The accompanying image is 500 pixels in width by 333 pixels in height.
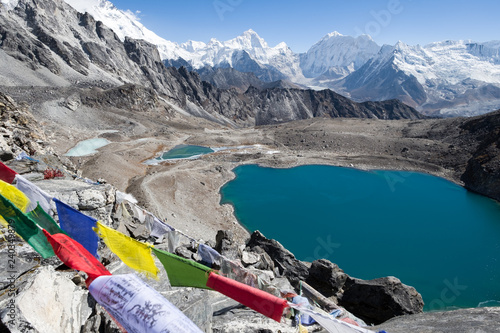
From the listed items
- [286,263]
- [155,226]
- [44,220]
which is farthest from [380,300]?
[44,220]

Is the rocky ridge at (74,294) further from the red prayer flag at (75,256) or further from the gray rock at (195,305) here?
the red prayer flag at (75,256)

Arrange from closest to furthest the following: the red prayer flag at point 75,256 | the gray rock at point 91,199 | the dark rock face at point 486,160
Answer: the red prayer flag at point 75,256 < the gray rock at point 91,199 < the dark rock face at point 486,160

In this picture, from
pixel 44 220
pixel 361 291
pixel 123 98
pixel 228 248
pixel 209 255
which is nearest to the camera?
pixel 44 220

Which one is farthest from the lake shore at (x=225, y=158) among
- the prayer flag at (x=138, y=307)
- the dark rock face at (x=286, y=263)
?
the prayer flag at (x=138, y=307)

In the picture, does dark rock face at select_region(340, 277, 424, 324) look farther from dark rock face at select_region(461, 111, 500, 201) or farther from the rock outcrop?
dark rock face at select_region(461, 111, 500, 201)

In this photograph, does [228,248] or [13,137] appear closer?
[228,248]

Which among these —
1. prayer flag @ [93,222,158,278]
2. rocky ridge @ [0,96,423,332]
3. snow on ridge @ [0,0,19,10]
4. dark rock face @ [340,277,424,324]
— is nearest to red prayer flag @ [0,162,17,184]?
rocky ridge @ [0,96,423,332]

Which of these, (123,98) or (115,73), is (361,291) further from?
(115,73)

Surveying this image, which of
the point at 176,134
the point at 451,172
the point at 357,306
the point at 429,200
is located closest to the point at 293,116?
the point at 176,134
